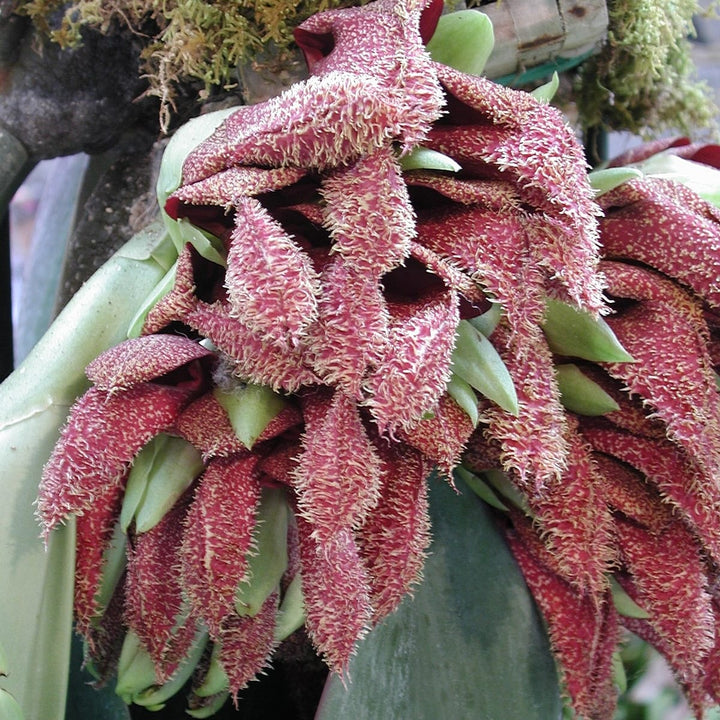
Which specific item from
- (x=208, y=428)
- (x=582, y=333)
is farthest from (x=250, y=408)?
(x=582, y=333)

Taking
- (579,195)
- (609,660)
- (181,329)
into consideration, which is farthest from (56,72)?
(609,660)

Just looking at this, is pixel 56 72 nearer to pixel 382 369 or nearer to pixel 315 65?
pixel 315 65

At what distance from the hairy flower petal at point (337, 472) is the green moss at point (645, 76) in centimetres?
30

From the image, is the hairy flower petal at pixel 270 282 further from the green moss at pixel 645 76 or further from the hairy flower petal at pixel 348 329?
the green moss at pixel 645 76

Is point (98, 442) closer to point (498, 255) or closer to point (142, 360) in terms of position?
point (142, 360)

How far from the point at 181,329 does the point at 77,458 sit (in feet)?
0.22

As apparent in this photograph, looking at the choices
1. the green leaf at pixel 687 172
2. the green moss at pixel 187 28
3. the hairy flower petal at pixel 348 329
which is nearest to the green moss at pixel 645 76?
the green leaf at pixel 687 172

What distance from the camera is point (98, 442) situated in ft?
1.01

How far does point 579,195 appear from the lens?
0.30 metres

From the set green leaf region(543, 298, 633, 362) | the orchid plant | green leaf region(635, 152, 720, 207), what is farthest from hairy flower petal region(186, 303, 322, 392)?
green leaf region(635, 152, 720, 207)

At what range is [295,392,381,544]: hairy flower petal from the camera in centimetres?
28

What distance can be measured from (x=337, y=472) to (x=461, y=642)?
0.15m

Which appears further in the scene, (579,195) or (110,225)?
(110,225)

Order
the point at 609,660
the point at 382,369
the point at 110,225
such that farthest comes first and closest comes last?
1. the point at 110,225
2. the point at 609,660
3. the point at 382,369
